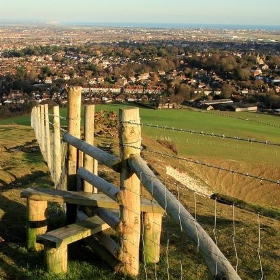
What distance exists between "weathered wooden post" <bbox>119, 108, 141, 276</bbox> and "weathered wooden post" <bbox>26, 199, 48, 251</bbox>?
154 centimetres

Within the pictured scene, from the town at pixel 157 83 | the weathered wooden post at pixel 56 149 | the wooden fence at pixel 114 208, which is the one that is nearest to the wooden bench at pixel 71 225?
the wooden fence at pixel 114 208

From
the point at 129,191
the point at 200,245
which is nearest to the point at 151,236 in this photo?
the point at 129,191

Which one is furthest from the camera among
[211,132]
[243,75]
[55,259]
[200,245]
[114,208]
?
[243,75]

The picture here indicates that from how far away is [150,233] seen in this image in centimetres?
640

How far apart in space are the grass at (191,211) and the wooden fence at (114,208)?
0.26 m

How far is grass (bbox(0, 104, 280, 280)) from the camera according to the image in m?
6.39

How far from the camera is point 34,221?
6809mm

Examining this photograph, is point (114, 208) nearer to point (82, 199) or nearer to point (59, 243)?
point (82, 199)

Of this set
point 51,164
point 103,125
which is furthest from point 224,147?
point 51,164

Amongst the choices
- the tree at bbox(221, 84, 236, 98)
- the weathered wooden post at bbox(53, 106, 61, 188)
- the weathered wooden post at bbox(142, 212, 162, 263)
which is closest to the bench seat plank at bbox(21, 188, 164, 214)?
the weathered wooden post at bbox(142, 212, 162, 263)

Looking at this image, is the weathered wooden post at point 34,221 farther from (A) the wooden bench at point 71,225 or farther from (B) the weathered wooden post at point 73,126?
(B) the weathered wooden post at point 73,126

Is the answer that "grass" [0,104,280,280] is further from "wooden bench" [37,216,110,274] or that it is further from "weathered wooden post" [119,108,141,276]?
"weathered wooden post" [119,108,141,276]

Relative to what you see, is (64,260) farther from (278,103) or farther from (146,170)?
(278,103)

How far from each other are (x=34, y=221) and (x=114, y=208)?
130 centimetres
